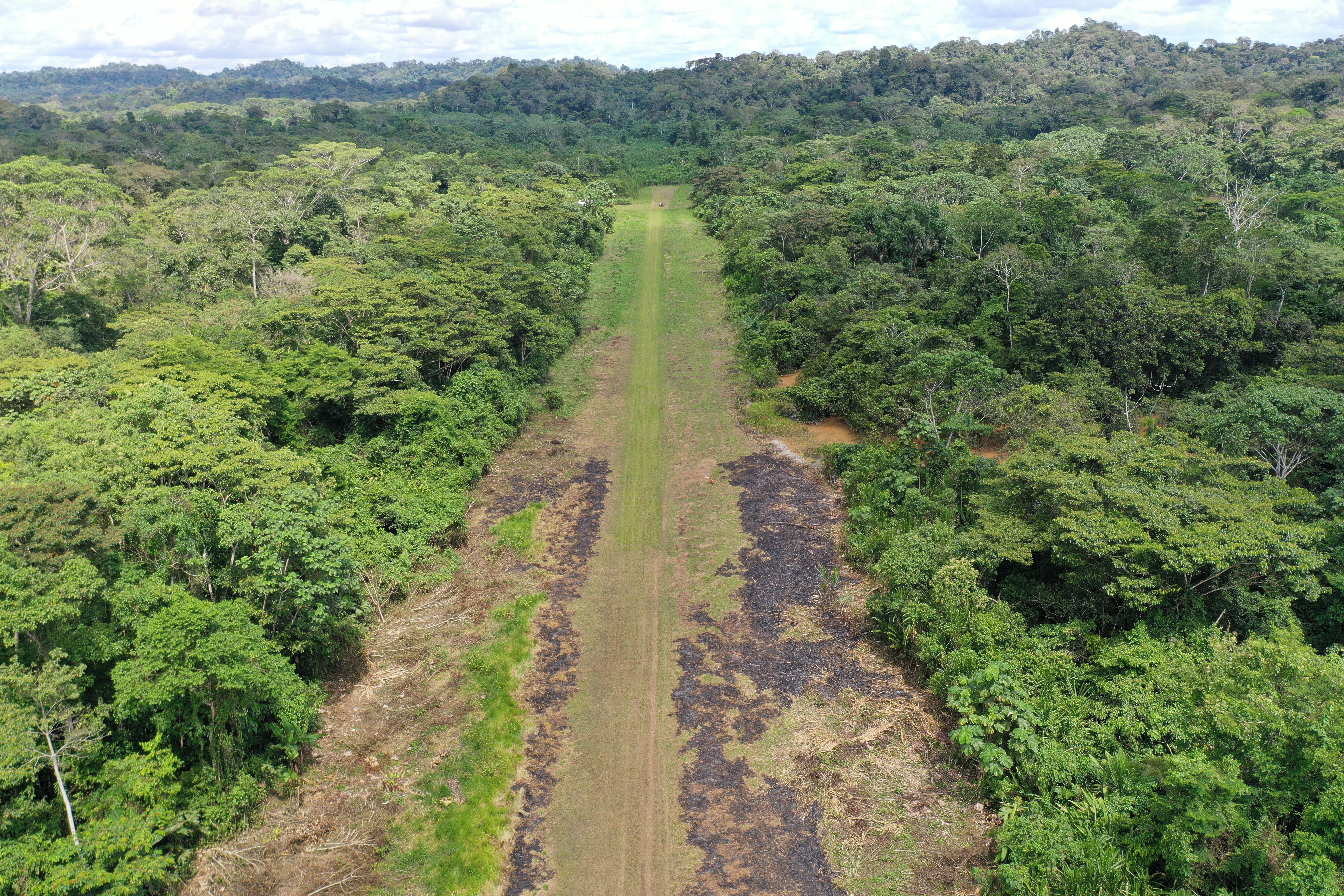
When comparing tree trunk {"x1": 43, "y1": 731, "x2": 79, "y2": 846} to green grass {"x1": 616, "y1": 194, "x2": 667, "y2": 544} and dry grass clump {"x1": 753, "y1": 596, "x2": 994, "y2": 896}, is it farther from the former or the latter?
green grass {"x1": 616, "y1": 194, "x2": 667, "y2": 544}

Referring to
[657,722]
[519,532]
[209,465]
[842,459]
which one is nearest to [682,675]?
[657,722]

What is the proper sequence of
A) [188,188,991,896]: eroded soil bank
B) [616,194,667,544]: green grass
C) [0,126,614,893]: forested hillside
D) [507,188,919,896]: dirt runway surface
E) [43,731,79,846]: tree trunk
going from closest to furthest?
[43,731,79,846]: tree trunk → [0,126,614,893]: forested hillside → [188,188,991,896]: eroded soil bank → [507,188,919,896]: dirt runway surface → [616,194,667,544]: green grass

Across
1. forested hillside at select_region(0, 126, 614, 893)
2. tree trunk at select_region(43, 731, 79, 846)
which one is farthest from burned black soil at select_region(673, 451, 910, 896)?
tree trunk at select_region(43, 731, 79, 846)

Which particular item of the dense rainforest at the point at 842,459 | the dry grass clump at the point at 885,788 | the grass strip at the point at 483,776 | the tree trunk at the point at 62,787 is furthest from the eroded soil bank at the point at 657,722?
the tree trunk at the point at 62,787

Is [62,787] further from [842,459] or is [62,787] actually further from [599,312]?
[599,312]

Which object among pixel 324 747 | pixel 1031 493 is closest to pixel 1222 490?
pixel 1031 493

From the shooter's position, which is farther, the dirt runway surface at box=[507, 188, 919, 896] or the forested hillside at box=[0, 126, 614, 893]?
the dirt runway surface at box=[507, 188, 919, 896]
